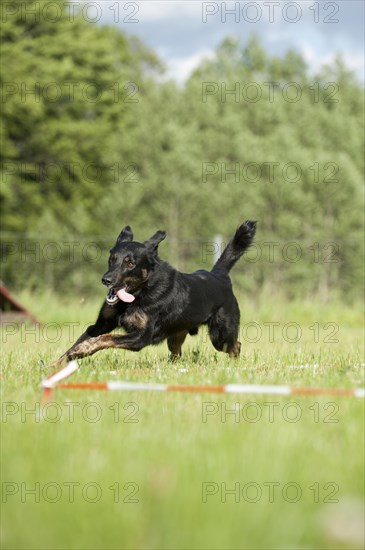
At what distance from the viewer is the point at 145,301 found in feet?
19.1

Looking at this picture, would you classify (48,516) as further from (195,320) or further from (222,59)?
(222,59)

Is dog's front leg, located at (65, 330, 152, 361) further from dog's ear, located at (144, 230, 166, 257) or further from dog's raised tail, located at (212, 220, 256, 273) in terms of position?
dog's raised tail, located at (212, 220, 256, 273)

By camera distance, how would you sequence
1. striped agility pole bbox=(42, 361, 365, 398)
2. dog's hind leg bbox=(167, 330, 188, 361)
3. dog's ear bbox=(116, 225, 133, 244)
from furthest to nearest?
dog's hind leg bbox=(167, 330, 188, 361), dog's ear bbox=(116, 225, 133, 244), striped agility pole bbox=(42, 361, 365, 398)

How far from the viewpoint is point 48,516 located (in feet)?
8.08

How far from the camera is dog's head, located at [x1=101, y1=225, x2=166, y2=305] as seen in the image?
18.5 feet

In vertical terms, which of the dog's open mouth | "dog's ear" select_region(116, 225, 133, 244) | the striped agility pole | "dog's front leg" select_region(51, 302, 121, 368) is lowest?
the striped agility pole

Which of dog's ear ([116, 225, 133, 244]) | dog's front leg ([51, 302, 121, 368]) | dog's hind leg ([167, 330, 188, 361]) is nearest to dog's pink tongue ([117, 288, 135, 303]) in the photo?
dog's front leg ([51, 302, 121, 368])

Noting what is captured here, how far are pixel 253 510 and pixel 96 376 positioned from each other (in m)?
2.61

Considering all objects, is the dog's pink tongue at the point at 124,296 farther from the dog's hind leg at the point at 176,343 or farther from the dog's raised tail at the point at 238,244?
the dog's raised tail at the point at 238,244

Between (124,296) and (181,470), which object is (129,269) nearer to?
(124,296)

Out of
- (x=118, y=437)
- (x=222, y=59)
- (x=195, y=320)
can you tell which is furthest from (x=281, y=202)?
(x=118, y=437)

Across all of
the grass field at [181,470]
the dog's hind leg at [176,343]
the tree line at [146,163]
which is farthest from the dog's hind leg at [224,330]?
the tree line at [146,163]

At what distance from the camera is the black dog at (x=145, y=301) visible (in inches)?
221

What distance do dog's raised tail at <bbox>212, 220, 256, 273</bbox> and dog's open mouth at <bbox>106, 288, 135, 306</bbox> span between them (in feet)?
5.50
